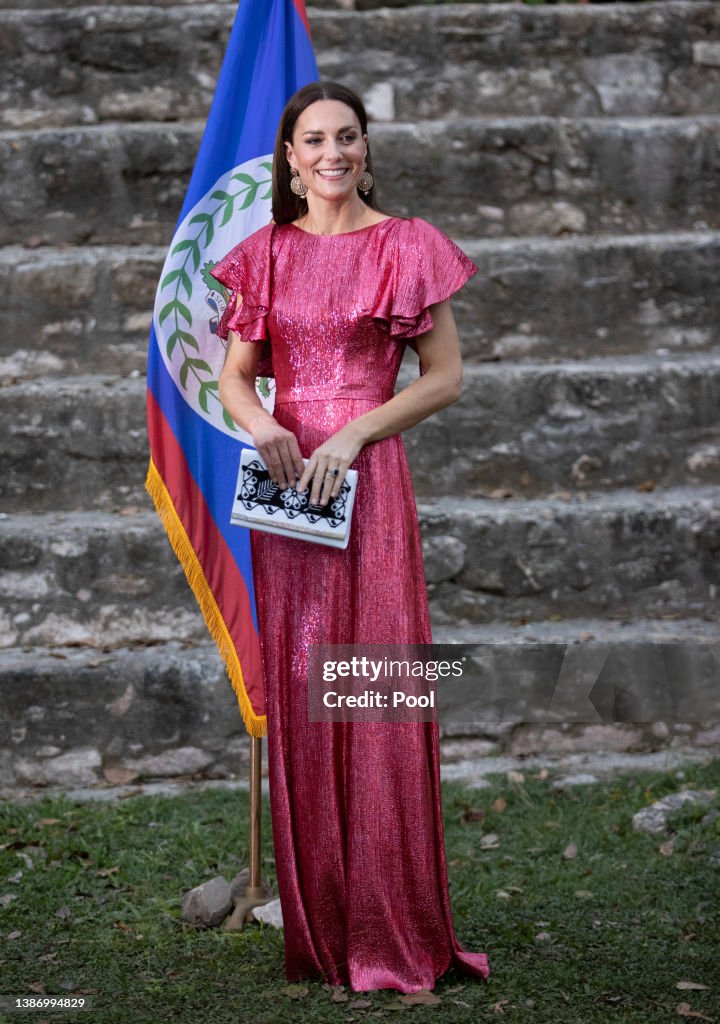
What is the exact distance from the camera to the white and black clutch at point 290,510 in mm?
2936

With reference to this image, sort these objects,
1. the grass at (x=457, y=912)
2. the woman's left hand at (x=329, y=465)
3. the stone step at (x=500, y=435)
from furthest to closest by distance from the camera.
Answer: the stone step at (x=500, y=435)
the grass at (x=457, y=912)
the woman's left hand at (x=329, y=465)

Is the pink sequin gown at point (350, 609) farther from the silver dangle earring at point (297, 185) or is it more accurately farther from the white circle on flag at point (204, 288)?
the white circle on flag at point (204, 288)

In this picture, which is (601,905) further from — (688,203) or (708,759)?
(688,203)

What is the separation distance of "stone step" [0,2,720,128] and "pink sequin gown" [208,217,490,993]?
3938mm

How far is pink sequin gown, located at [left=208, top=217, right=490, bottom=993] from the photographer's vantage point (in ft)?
9.96

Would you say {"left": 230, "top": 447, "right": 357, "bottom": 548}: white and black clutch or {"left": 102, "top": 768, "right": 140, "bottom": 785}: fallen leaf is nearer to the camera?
{"left": 230, "top": 447, "right": 357, "bottom": 548}: white and black clutch

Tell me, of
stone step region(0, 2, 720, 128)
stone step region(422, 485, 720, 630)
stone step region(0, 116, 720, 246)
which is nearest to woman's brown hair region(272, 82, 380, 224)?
stone step region(422, 485, 720, 630)

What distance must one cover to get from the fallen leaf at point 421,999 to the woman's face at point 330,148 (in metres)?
1.87

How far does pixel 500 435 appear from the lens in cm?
570

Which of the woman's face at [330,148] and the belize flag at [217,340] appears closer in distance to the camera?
the woman's face at [330,148]

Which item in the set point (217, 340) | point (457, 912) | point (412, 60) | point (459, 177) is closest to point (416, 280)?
point (217, 340)

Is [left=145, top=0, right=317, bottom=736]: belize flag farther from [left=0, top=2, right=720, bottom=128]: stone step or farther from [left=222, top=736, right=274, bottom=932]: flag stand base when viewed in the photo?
[left=0, top=2, right=720, bottom=128]: stone step

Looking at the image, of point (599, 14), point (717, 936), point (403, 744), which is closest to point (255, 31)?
point (403, 744)

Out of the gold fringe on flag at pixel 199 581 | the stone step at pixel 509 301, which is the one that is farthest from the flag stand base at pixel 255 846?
the stone step at pixel 509 301
